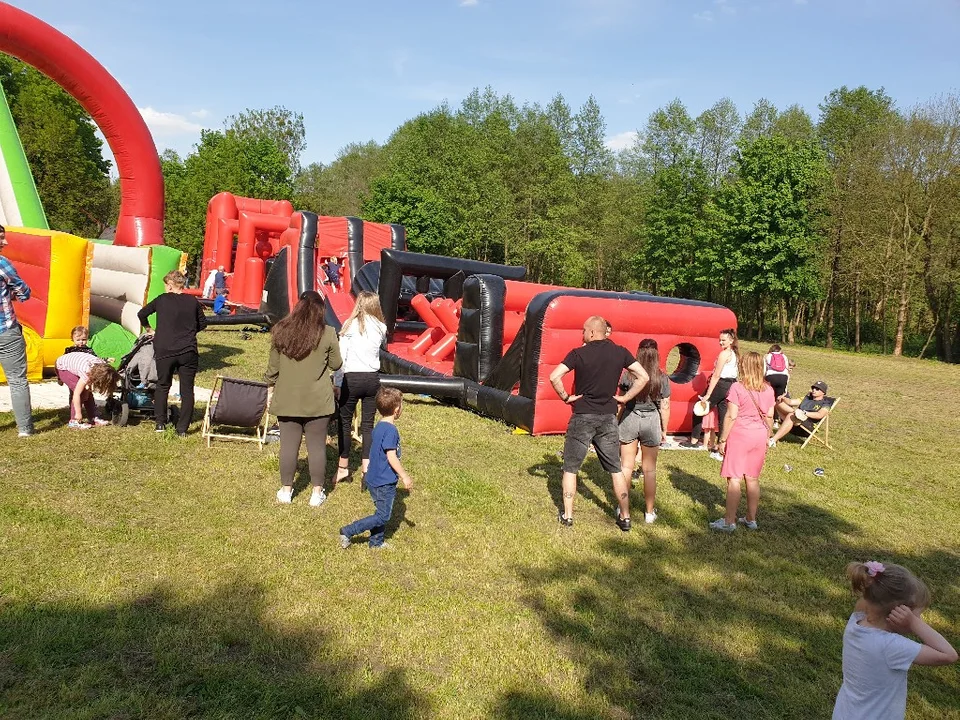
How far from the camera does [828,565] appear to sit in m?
5.63

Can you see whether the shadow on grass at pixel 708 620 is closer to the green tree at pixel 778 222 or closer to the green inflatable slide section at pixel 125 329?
the green inflatable slide section at pixel 125 329

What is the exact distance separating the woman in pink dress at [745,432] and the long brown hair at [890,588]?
3.26m

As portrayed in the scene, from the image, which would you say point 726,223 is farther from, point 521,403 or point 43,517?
point 43,517

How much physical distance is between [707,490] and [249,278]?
53.0 feet

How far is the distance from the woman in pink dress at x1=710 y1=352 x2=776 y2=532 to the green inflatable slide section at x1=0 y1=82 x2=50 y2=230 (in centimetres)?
1134

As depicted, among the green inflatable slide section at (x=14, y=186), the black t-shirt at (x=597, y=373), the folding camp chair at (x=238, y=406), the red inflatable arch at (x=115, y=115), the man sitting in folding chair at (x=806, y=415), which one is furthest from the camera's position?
the green inflatable slide section at (x=14, y=186)

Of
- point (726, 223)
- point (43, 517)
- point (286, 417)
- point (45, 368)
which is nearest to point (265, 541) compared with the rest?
point (286, 417)

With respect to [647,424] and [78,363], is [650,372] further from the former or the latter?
[78,363]

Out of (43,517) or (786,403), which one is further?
(786,403)

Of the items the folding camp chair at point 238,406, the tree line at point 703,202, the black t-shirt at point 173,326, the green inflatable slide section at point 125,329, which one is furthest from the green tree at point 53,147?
the folding camp chair at point 238,406

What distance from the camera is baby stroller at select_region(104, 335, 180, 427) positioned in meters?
7.67

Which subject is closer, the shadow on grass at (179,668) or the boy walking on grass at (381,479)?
the shadow on grass at (179,668)

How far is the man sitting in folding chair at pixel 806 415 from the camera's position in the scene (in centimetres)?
995

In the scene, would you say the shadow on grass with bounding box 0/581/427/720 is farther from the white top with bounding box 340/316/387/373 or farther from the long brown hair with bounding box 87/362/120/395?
the long brown hair with bounding box 87/362/120/395
